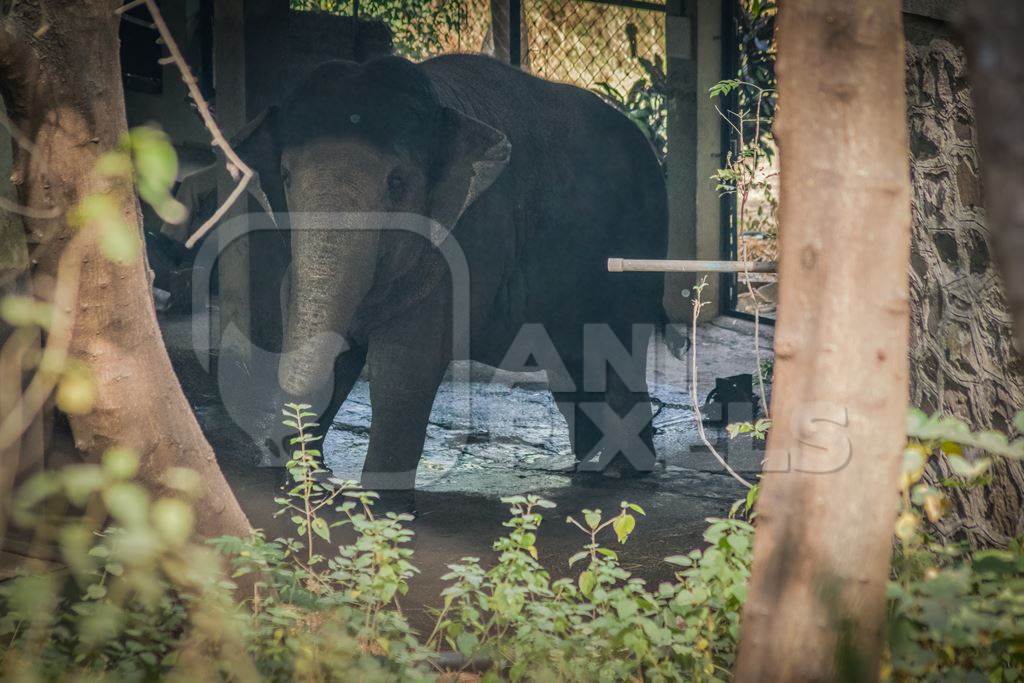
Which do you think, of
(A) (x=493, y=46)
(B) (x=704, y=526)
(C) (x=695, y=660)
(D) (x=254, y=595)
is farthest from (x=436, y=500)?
(A) (x=493, y=46)

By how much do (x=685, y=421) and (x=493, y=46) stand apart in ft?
12.2

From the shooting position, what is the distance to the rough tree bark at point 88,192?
240 cm

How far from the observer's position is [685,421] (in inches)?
246

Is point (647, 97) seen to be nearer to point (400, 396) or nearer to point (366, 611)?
point (400, 396)

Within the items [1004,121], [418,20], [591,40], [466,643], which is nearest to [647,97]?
[591,40]

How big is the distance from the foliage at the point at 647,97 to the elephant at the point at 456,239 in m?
3.21

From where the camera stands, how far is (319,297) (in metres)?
4.16

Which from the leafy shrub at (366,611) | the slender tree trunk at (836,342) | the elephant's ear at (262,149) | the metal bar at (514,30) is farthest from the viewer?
the metal bar at (514,30)

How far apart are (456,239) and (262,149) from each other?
91cm

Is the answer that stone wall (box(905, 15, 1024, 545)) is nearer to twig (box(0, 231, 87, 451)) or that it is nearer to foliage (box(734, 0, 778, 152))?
twig (box(0, 231, 87, 451))

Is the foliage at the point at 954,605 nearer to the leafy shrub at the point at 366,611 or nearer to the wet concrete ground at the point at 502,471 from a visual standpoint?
the leafy shrub at the point at 366,611

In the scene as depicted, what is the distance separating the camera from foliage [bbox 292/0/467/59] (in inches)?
320

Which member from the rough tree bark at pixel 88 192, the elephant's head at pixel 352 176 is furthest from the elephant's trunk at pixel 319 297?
the rough tree bark at pixel 88 192

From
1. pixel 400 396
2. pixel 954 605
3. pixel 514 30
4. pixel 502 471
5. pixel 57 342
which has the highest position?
pixel 514 30
